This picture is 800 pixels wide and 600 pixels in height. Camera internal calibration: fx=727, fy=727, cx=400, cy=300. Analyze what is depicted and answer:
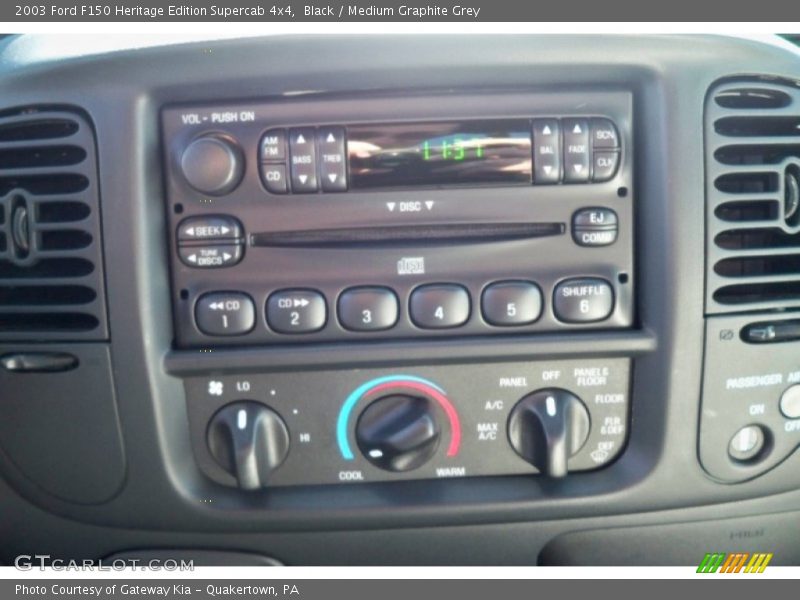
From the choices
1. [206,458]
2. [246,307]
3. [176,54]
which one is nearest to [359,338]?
[246,307]

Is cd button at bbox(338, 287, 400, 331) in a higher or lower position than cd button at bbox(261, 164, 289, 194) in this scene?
lower

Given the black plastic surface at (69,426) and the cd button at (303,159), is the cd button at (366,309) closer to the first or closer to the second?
the cd button at (303,159)

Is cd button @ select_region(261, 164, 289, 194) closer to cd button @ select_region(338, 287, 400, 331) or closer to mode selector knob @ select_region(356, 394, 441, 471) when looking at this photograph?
cd button @ select_region(338, 287, 400, 331)

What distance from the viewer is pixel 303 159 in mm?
941

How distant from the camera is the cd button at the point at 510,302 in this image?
3.14 feet

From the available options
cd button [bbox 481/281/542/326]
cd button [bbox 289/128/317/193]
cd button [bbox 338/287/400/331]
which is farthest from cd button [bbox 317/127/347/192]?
cd button [bbox 481/281/542/326]

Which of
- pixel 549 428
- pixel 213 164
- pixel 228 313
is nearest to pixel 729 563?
pixel 549 428

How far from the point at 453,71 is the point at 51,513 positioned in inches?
32.9

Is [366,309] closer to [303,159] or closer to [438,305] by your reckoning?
[438,305]

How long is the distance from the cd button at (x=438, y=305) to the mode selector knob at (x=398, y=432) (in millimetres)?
116

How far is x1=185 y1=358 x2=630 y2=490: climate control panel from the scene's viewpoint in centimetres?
99

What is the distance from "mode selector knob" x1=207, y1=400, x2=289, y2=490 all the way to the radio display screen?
1.12ft

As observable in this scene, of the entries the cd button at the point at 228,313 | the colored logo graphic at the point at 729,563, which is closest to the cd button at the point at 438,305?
the cd button at the point at 228,313

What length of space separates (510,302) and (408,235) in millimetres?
162
